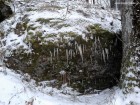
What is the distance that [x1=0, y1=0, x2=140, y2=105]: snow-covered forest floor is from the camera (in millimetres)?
5035

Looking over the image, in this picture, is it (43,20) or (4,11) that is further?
(4,11)

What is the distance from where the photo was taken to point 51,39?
5883 millimetres

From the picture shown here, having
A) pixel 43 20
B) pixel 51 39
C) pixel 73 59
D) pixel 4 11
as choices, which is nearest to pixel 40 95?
pixel 73 59

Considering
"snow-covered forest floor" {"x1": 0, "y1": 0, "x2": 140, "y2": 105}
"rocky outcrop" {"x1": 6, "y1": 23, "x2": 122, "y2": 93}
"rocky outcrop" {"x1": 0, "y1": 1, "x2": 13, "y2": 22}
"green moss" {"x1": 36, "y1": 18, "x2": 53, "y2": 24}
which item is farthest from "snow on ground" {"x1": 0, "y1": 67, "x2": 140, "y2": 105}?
"rocky outcrop" {"x1": 0, "y1": 1, "x2": 13, "y2": 22}

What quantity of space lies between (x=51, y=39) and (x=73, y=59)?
651mm

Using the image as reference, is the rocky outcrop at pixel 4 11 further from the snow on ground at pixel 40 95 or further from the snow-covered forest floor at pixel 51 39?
the snow on ground at pixel 40 95

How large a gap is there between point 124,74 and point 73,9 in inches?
109

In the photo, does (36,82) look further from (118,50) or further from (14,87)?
(118,50)

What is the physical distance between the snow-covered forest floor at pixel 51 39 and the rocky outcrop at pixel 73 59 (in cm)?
15

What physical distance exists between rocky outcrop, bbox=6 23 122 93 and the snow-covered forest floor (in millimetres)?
152

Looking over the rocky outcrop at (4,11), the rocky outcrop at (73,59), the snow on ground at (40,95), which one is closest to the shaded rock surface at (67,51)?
the rocky outcrop at (73,59)

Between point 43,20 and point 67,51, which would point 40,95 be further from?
point 43,20

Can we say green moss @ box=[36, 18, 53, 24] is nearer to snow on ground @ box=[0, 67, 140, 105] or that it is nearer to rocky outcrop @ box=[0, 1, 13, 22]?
rocky outcrop @ box=[0, 1, 13, 22]

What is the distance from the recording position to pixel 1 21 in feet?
23.6
